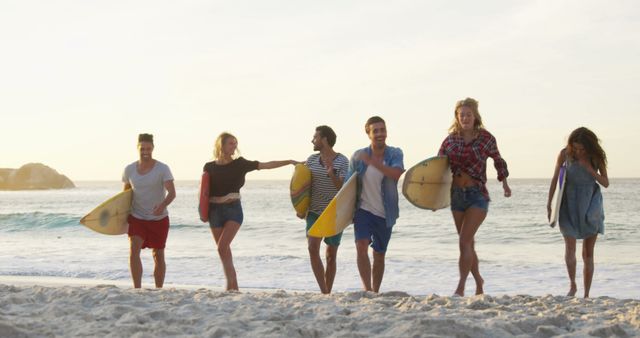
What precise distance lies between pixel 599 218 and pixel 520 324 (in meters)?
2.35

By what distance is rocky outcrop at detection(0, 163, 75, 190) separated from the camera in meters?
101

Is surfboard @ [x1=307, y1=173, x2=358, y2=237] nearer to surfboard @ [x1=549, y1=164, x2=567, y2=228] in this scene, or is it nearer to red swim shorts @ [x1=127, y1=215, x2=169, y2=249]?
red swim shorts @ [x1=127, y1=215, x2=169, y2=249]

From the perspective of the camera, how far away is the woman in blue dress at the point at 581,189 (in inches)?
258

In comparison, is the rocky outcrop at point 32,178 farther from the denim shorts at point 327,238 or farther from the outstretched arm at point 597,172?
the outstretched arm at point 597,172

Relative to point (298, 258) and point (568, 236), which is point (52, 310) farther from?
point (298, 258)

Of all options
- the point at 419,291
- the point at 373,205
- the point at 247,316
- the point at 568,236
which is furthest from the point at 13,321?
the point at 419,291

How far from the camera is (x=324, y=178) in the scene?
6688mm

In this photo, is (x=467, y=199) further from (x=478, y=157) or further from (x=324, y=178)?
(x=324, y=178)

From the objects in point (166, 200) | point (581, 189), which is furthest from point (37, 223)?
point (581, 189)

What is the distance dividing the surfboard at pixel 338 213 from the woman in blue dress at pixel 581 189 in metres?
1.92

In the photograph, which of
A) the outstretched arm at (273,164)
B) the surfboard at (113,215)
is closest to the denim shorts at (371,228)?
the outstretched arm at (273,164)

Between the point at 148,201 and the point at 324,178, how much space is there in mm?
1695

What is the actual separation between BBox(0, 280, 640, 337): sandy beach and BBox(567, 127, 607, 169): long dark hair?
48.4 inches

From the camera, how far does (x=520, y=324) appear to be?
15.3ft
